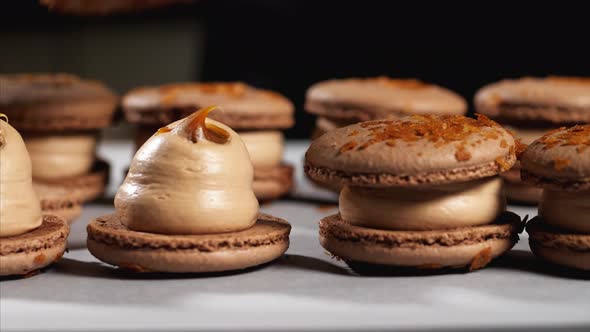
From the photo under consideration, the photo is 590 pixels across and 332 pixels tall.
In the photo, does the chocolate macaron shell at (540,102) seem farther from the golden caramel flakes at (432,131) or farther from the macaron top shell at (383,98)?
the golden caramel flakes at (432,131)

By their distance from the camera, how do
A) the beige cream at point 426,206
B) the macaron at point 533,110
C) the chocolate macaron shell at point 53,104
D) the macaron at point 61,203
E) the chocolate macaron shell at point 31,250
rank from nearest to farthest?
the chocolate macaron shell at point 31,250 < the beige cream at point 426,206 < the macaron at point 61,203 < the chocolate macaron shell at point 53,104 < the macaron at point 533,110

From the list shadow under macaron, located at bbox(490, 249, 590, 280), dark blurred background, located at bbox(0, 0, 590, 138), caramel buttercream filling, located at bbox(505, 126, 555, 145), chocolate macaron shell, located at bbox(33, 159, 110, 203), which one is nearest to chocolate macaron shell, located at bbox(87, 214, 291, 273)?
shadow under macaron, located at bbox(490, 249, 590, 280)

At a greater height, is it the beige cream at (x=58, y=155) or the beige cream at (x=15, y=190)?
the beige cream at (x=15, y=190)

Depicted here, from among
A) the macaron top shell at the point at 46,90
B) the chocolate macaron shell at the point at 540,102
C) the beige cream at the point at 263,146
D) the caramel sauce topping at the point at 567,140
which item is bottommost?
the beige cream at the point at 263,146

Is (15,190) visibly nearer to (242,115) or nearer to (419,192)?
(419,192)

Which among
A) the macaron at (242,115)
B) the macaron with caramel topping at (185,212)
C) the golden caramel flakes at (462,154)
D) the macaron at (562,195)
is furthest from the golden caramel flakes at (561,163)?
the macaron at (242,115)

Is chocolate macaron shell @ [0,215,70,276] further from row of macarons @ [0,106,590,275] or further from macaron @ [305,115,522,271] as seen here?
macaron @ [305,115,522,271]

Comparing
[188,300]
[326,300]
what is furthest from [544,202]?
[188,300]
